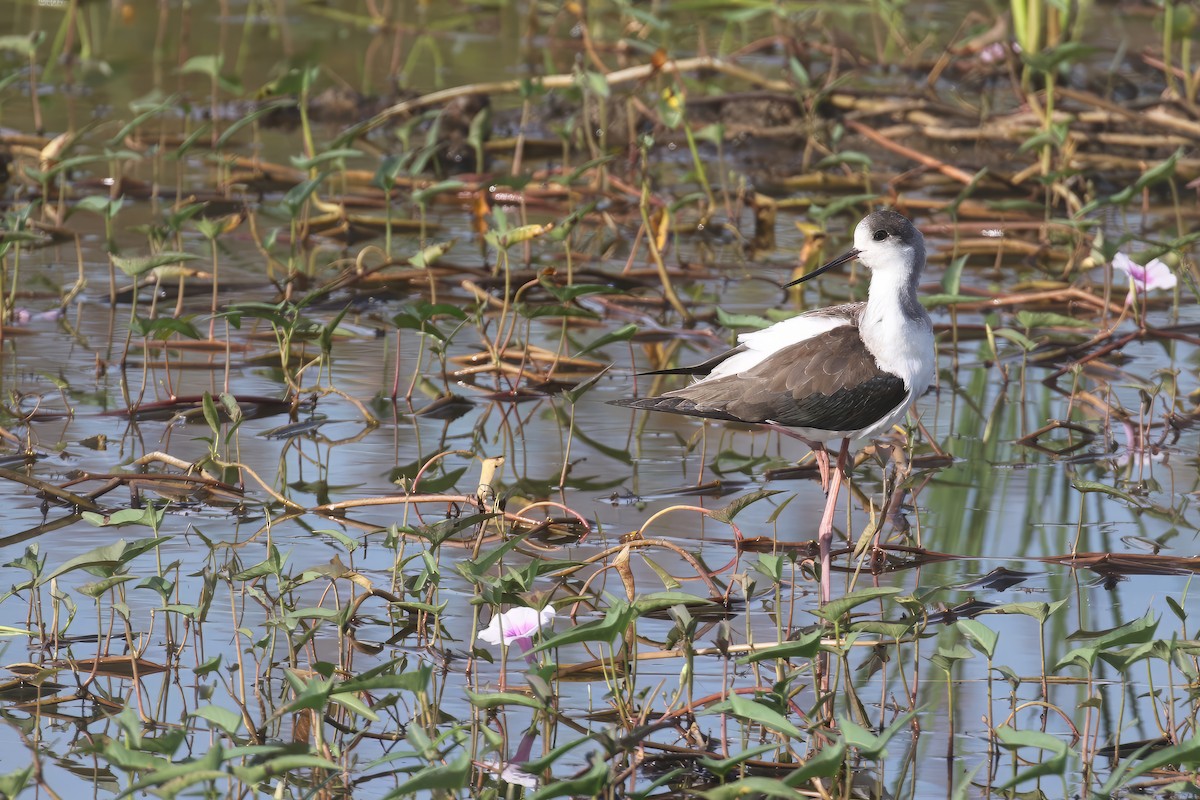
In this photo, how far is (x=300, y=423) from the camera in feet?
16.8

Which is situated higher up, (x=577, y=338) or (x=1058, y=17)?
(x=1058, y=17)

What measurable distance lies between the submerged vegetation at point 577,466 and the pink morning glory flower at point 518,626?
0.05ft

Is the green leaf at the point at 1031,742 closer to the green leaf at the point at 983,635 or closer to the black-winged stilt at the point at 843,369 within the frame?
the green leaf at the point at 983,635

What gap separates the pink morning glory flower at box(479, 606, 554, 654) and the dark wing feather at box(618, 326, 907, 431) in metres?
1.20

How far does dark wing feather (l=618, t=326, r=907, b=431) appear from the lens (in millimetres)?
4168

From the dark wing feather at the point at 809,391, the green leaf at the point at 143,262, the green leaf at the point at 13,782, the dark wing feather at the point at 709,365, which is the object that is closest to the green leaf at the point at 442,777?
the green leaf at the point at 13,782

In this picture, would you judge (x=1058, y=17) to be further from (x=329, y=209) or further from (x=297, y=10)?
(x=297, y=10)

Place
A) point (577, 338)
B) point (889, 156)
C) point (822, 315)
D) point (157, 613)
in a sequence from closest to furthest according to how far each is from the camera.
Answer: point (157, 613) → point (822, 315) → point (577, 338) → point (889, 156)

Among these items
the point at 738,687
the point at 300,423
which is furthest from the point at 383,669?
the point at 300,423

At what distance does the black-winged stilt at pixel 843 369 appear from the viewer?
418 centimetres

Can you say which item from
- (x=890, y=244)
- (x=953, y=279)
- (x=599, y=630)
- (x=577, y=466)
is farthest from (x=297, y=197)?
(x=599, y=630)

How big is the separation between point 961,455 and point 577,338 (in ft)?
5.86

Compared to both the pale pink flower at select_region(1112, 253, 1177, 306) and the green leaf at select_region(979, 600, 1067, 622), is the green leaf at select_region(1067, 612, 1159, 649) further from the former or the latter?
the pale pink flower at select_region(1112, 253, 1177, 306)

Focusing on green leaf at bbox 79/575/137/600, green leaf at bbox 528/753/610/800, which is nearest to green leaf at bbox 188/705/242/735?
green leaf at bbox 528/753/610/800
